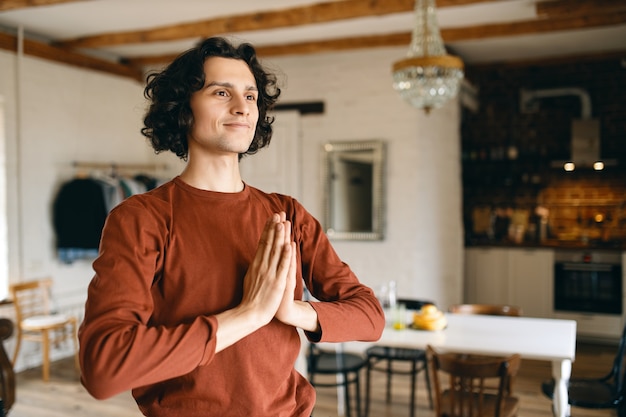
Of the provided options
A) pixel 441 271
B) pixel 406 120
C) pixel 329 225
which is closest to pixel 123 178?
pixel 329 225

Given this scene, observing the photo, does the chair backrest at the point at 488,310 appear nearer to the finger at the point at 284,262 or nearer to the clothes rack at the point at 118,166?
the finger at the point at 284,262

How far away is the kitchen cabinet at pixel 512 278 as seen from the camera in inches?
255

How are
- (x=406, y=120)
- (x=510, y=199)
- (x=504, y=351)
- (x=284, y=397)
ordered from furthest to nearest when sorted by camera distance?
(x=510, y=199)
(x=406, y=120)
(x=504, y=351)
(x=284, y=397)

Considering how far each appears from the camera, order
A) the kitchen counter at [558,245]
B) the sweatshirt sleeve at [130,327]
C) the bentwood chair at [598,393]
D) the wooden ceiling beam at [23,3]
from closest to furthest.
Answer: the sweatshirt sleeve at [130,327] → the bentwood chair at [598,393] → the wooden ceiling beam at [23,3] → the kitchen counter at [558,245]

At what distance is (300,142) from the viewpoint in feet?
20.8

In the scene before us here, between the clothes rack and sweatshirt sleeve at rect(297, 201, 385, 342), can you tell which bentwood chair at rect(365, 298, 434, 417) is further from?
the clothes rack

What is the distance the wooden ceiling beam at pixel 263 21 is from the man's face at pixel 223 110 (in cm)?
360

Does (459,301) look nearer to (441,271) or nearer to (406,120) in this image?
(441,271)

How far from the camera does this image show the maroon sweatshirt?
98 cm

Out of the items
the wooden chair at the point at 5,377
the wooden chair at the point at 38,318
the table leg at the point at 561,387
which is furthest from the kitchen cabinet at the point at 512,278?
the wooden chair at the point at 5,377

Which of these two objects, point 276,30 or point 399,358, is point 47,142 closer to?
point 276,30

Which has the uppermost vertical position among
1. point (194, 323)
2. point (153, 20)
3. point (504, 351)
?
point (153, 20)

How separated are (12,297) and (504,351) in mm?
4245

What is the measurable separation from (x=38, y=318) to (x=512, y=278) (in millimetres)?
4877
